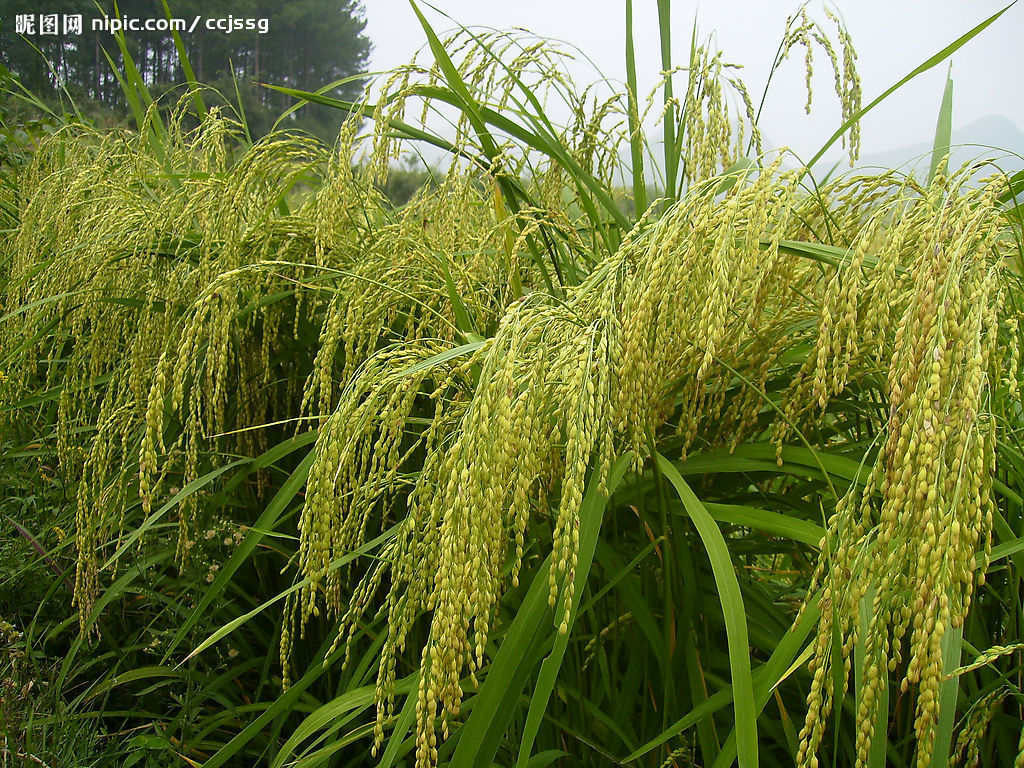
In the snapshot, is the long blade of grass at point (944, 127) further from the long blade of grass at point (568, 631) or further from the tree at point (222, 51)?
the tree at point (222, 51)

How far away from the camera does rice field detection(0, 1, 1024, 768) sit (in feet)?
2.76

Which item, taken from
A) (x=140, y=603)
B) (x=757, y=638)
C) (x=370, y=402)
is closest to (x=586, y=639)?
(x=757, y=638)

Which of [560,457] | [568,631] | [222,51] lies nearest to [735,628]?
[568,631]

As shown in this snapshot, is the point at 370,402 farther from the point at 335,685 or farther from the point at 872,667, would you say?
the point at 335,685

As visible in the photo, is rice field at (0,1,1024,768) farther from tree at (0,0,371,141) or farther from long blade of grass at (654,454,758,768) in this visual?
tree at (0,0,371,141)

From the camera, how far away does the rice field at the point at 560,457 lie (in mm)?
842

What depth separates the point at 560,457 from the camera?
122 centimetres

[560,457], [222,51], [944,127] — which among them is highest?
[222,51]

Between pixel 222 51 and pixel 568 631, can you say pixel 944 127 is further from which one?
pixel 222 51

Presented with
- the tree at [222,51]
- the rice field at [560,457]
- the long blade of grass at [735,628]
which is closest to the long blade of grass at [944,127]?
the rice field at [560,457]

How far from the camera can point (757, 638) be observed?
1.28m

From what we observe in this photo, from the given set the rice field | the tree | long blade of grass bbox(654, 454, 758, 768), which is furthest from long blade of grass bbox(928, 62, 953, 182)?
the tree

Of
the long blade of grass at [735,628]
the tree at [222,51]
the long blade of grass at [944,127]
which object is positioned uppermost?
the tree at [222,51]

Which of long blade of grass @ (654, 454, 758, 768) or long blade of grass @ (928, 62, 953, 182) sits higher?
long blade of grass @ (928, 62, 953, 182)
